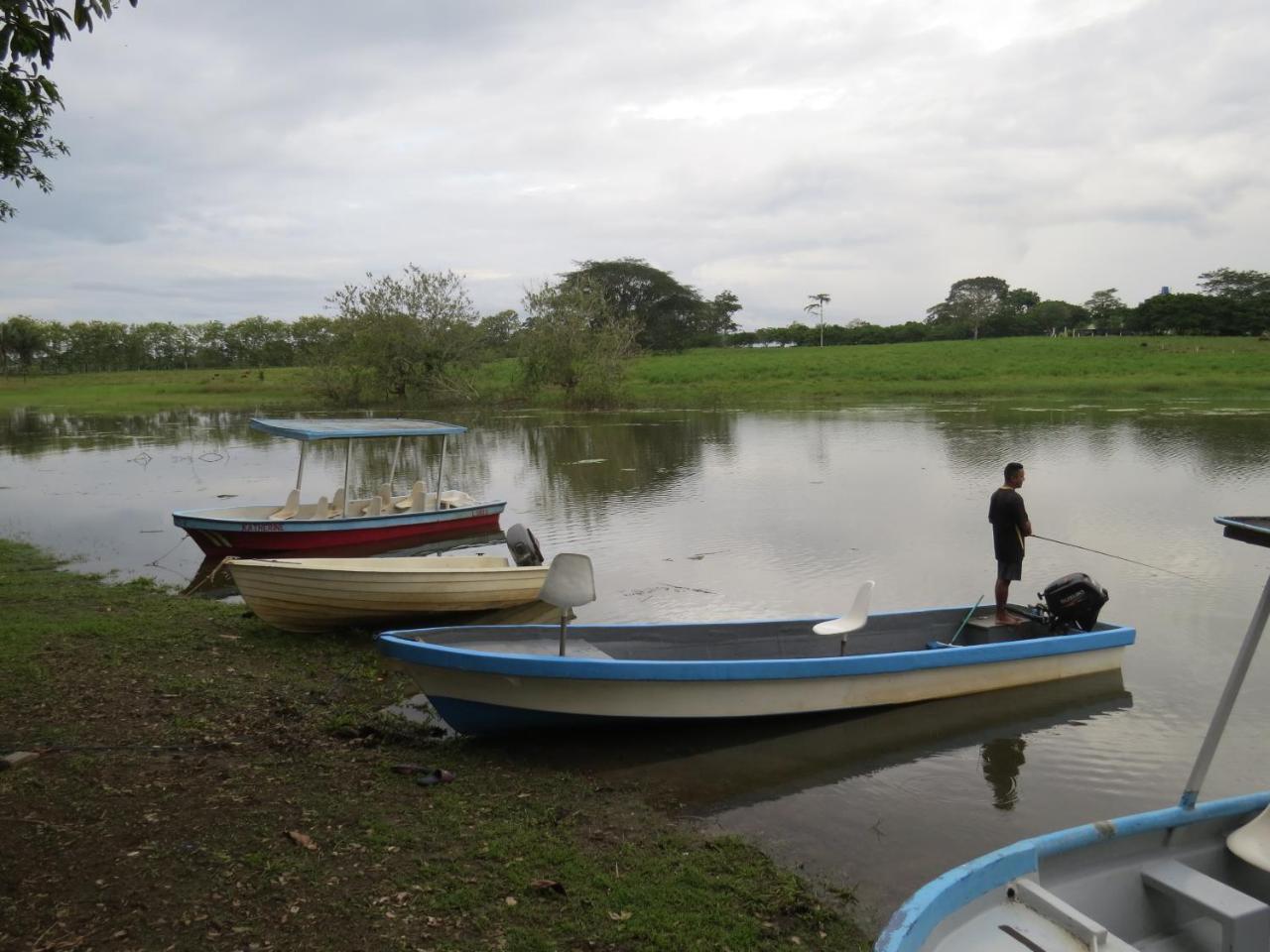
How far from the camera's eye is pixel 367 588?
10172mm

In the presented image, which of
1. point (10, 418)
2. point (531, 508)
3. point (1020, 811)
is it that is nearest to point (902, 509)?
point (531, 508)

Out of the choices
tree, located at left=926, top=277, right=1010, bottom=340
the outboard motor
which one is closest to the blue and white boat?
the outboard motor

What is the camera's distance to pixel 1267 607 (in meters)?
4.14

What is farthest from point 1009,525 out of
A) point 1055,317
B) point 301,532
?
point 1055,317

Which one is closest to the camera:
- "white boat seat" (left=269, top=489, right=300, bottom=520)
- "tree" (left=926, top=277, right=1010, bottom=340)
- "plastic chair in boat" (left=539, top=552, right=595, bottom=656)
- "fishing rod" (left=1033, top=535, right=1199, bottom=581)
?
"plastic chair in boat" (left=539, top=552, right=595, bottom=656)

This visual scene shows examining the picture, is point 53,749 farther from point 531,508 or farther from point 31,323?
point 31,323

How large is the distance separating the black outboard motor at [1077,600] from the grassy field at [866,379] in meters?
40.7

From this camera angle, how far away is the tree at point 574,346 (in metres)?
49.2

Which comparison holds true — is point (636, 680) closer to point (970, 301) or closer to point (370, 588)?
point (370, 588)

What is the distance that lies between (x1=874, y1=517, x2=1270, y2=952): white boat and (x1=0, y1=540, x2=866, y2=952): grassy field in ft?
4.39

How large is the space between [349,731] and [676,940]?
3.75m

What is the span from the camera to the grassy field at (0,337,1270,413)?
5188 cm

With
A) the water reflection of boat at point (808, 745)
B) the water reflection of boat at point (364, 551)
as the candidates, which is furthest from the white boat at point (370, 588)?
the water reflection of boat at point (808, 745)

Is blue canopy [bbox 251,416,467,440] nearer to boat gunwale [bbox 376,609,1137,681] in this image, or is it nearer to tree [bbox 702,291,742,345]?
boat gunwale [bbox 376,609,1137,681]
